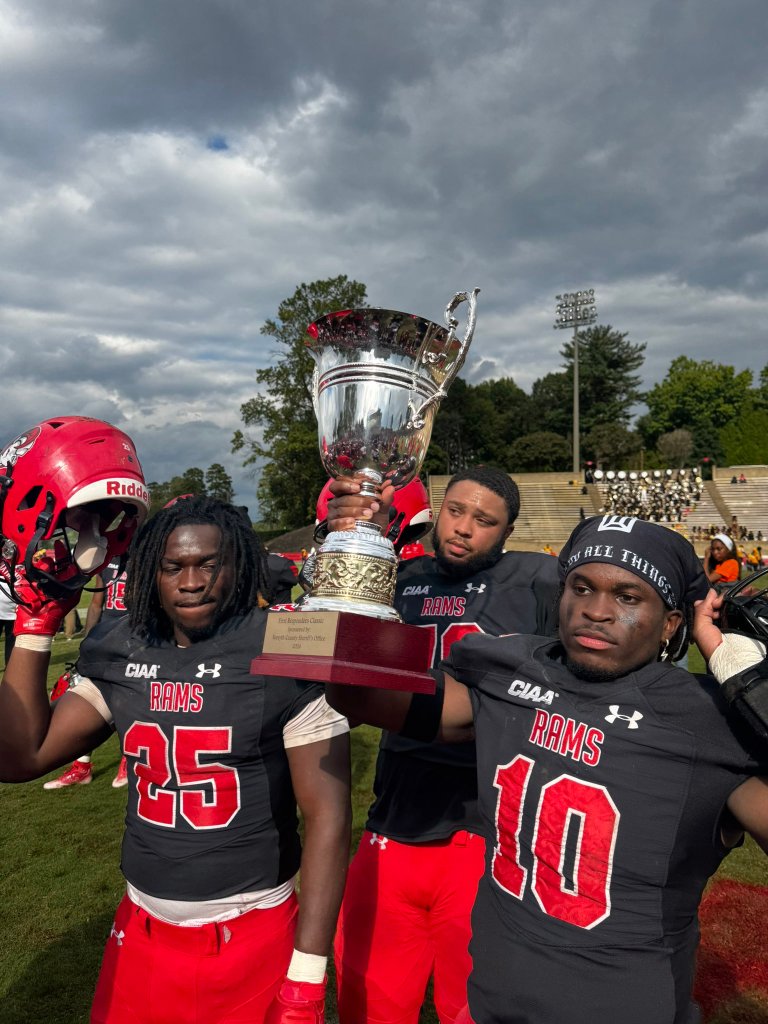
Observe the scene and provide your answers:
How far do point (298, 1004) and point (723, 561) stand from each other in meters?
7.13

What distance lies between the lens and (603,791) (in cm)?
152

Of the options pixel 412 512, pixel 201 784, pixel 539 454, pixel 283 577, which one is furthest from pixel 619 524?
pixel 539 454

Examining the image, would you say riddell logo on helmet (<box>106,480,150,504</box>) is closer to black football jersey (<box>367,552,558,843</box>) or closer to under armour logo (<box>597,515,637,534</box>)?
black football jersey (<box>367,552,558,843</box>)

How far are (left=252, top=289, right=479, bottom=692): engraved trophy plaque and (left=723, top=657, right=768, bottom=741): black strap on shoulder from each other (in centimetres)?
60

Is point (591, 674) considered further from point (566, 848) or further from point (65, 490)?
point (65, 490)

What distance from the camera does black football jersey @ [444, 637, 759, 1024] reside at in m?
1.45

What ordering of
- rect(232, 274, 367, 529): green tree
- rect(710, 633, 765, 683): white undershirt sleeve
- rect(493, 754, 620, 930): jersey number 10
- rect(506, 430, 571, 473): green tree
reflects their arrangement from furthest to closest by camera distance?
rect(506, 430, 571, 473): green tree
rect(232, 274, 367, 529): green tree
rect(493, 754, 620, 930): jersey number 10
rect(710, 633, 765, 683): white undershirt sleeve

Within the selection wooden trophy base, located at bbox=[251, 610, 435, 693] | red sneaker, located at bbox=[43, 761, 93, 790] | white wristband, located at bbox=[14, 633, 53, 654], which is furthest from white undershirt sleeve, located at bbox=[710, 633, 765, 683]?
red sneaker, located at bbox=[43, 761, 93, 790]

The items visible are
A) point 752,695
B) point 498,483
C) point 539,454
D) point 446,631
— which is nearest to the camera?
point 752,695

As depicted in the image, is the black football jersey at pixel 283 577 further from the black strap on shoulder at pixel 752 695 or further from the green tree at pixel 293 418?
the green tree at pixel 293 418

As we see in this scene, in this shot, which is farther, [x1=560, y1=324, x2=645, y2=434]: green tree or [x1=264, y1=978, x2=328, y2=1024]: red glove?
[x1=560, y1=324, x2=645, y2=434]: green tree

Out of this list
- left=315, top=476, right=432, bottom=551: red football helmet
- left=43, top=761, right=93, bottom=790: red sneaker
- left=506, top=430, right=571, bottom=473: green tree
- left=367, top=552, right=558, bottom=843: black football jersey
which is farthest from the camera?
left=506, top=430, right=571, bottom=473: green tree

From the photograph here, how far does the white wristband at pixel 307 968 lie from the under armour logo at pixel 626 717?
0.94m

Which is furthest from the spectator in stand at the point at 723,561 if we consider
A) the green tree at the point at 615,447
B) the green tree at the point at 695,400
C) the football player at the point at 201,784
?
the green tree at the point at 695,400
